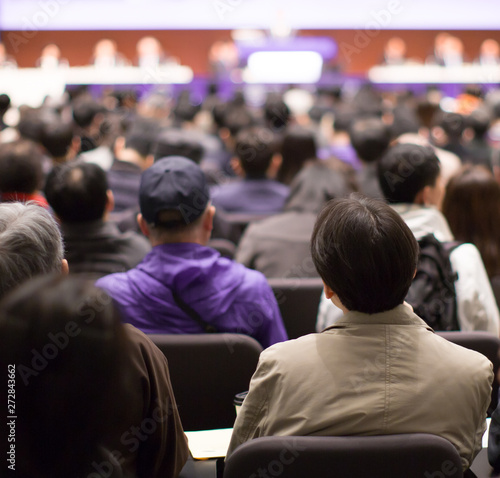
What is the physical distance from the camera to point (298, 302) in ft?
7.87

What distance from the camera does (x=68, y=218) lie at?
239 cm

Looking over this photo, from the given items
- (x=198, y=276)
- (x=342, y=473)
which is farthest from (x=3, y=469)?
(x=198, y=276)

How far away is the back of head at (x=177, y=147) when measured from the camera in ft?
11.8

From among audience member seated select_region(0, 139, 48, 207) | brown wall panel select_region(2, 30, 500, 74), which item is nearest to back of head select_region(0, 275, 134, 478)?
audience member seated select_region(0, 139, 48, 207)

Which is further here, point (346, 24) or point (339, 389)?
point (346, 24)

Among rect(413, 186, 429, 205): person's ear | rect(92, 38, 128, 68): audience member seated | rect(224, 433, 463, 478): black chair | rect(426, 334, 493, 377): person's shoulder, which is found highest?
rect(92, 38, 128, 68): audience member seated

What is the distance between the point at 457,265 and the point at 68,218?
1.42 metres

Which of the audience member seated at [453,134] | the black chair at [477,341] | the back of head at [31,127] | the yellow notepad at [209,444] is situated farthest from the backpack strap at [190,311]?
the audience member seated at [453,134]

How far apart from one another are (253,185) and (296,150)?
436mm

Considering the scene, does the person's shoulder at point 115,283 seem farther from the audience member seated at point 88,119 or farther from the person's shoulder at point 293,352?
the audience member seated at point 88,119

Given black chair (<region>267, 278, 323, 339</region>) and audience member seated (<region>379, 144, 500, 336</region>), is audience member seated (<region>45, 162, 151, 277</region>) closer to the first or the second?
black chair (<region>267, 278, 323, 339</region>)

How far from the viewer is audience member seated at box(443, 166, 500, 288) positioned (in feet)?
8.47

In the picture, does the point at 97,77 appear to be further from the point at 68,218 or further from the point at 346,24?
the point at 68,218

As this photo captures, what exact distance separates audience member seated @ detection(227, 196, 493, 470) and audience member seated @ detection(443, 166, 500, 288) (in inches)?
56.6
